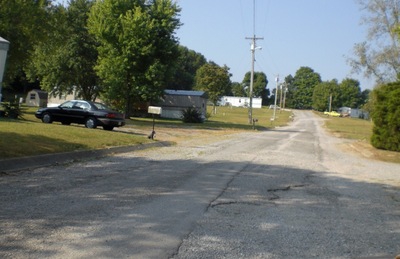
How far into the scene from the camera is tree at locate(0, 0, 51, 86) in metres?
28.2

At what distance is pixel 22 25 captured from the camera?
29547 mm

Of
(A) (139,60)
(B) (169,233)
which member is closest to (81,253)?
(B) (169,233)

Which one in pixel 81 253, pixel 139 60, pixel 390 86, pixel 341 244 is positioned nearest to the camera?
pixel 81 253

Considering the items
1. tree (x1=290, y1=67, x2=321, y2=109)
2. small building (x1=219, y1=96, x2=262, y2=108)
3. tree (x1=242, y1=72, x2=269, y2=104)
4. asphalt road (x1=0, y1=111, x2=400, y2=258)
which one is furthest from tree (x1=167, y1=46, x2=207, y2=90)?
tree (x1=290, y1=67, x2=321, y2=109)

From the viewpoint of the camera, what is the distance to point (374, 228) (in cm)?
734

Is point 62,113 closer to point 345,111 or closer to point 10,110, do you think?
point 10,110

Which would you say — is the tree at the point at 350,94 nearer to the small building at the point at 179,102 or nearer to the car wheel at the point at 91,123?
the small building at the point at 179,102

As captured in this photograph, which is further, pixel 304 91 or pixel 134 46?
pixel 304 91

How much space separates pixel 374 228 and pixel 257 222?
5.94 ft

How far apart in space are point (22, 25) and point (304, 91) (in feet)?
489

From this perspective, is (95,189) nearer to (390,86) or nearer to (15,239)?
(15,239)

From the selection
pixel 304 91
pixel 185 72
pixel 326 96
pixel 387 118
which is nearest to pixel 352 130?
pixel 387 118

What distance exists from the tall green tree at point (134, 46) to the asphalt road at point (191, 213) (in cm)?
2804

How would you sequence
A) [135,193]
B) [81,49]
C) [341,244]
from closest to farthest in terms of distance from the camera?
[341,244] < [135,193] < [81,49]
